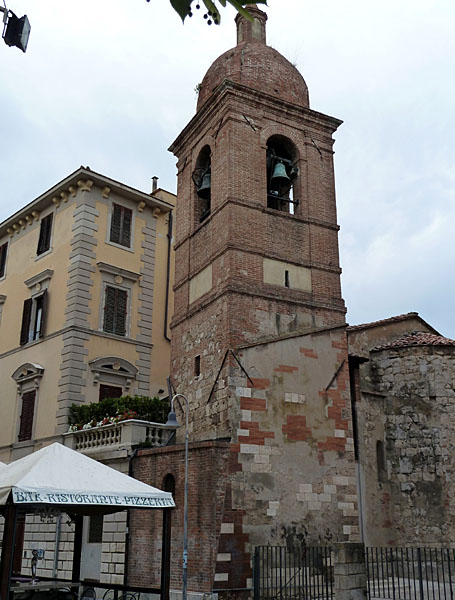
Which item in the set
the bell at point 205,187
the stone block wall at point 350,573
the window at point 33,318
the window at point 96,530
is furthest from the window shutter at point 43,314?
the stone block wall at point 350,573

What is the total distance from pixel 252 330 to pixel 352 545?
5887mm

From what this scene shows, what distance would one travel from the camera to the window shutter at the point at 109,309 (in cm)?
2306

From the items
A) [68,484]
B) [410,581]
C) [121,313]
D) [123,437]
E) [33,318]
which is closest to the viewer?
[68,484]

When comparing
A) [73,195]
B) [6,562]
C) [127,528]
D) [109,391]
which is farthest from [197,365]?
[73,195]

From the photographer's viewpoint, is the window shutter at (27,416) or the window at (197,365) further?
the window shutter at (27,416)

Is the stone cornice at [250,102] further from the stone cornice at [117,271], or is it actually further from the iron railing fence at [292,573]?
the iron railing fence at [292,573]

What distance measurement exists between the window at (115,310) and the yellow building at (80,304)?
4cm

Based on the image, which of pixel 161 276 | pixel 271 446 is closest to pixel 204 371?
pixel 271 446

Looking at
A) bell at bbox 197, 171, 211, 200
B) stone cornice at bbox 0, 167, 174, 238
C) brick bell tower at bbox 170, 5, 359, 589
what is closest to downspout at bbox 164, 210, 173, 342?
stone cornice at bbox 0, 167, 174, 238

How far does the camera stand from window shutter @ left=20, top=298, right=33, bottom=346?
24.0 meters

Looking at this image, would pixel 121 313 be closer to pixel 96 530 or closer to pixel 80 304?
pixel 80 304

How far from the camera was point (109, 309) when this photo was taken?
918 inches

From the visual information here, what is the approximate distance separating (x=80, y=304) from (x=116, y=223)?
13.0 ft

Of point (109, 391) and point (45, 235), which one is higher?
point (45, 235)
